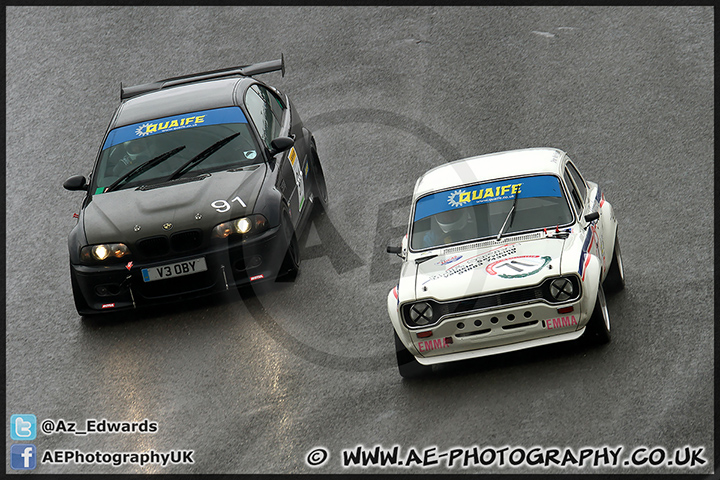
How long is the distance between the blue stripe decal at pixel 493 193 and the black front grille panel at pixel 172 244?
218 cm

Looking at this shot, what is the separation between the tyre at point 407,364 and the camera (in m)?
7.82

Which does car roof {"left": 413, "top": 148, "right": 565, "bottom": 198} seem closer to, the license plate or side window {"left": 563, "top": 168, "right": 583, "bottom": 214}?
side window {"left": 563, "top": 168, "right": 583, "bottom": 214}

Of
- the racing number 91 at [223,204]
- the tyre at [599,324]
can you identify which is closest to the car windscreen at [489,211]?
the tyre at [599,324]

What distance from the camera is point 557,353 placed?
781cm

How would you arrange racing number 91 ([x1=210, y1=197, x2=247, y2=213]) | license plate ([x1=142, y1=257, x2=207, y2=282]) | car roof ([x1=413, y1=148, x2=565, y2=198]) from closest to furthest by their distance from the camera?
1. car roof ([x1=413, y1=148, x2=565, y2=198])
2. license plate ([x1=142, y1=257, x2=207, y2=282])
3. racing number 91 ([x1=210, y1=197, x2=247, y2=213])

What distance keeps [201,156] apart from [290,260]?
1.50m

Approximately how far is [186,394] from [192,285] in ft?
4.33

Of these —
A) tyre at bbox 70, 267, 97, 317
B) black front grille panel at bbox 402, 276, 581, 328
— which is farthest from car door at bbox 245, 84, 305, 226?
black front grille panel at bbox 402, 276, 581, 328

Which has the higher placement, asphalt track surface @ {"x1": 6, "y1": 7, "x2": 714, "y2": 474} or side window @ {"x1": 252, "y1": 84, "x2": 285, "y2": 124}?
side window @ {"x1": 252, "y1": 84, "x2": 285, "y2": 124}

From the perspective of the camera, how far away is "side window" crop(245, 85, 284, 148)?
1038cm

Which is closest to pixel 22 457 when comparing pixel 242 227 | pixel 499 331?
pixel 242 227

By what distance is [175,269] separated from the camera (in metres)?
9.02

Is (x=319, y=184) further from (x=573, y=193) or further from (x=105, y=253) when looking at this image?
(x=573, y=193)
